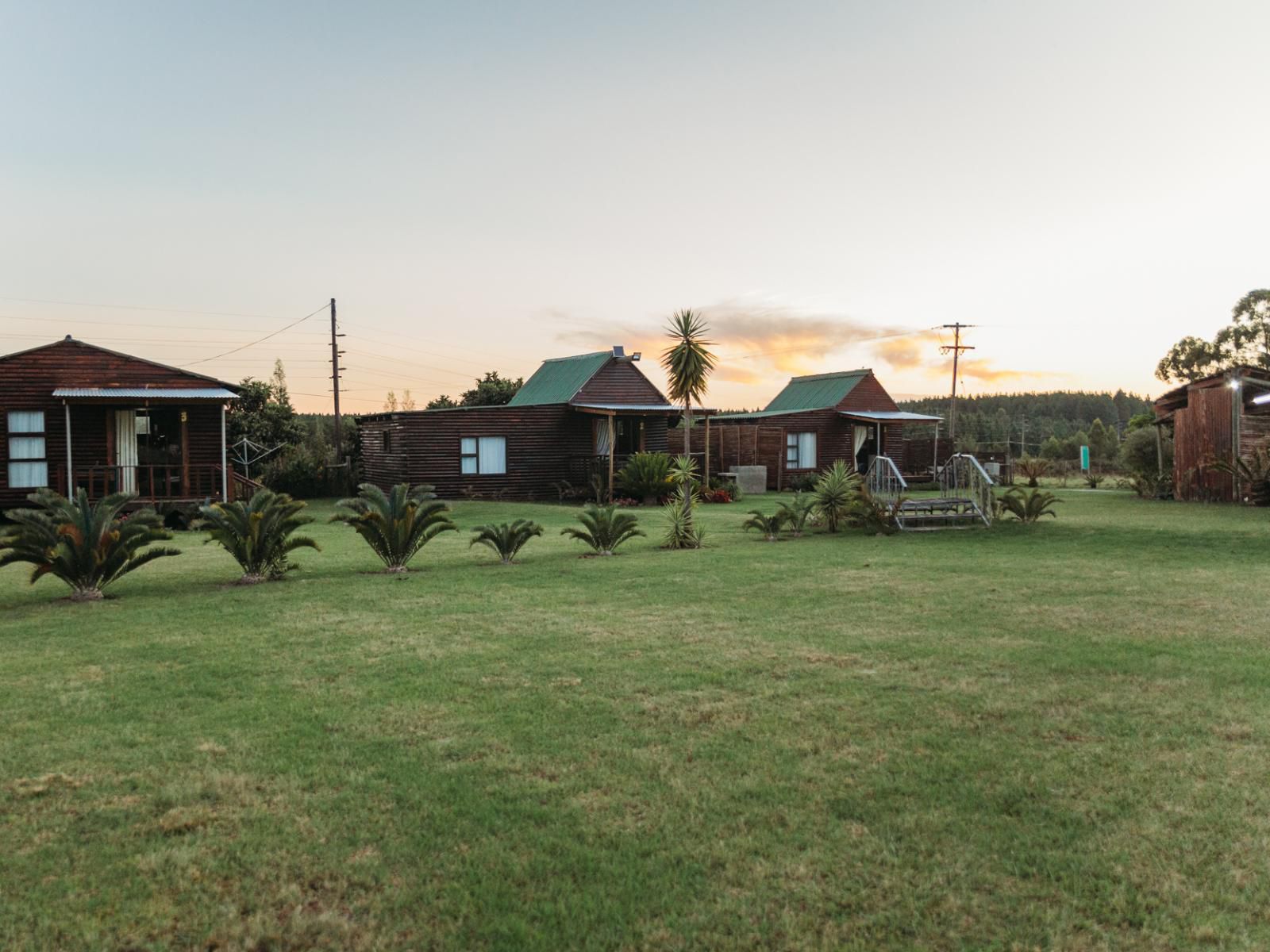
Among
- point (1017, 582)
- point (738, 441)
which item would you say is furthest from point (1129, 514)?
point (738, 441)

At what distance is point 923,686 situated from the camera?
5.52 m

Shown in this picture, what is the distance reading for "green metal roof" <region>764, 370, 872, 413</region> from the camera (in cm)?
3534

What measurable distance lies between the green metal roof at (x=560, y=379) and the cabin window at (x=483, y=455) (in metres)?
2.04

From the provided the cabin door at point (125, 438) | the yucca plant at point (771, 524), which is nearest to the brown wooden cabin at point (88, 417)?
the cabin door at point (125, 438)

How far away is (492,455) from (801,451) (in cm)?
1228

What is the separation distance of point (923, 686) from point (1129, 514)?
16053 millimetres

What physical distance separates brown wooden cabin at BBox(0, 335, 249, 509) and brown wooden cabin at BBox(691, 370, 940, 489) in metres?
14.5

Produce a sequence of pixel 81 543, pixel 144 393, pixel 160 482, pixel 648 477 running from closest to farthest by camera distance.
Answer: pixel 81 543, pixel 144 393, pixel 160 482, pixel 648 477

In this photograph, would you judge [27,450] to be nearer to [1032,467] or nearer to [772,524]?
[772,524]

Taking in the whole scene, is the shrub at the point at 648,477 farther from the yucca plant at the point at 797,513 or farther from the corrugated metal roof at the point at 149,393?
the corrugated metal roof at the point at 149,393

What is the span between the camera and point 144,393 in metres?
20.2

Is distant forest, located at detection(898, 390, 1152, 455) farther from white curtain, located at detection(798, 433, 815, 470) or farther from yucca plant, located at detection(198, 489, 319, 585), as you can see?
yucca plant, located at detection(198, 489, 319, 585)

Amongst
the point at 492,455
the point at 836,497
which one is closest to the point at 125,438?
the point at 492,455

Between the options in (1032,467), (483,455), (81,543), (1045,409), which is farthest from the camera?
(1045,409)
